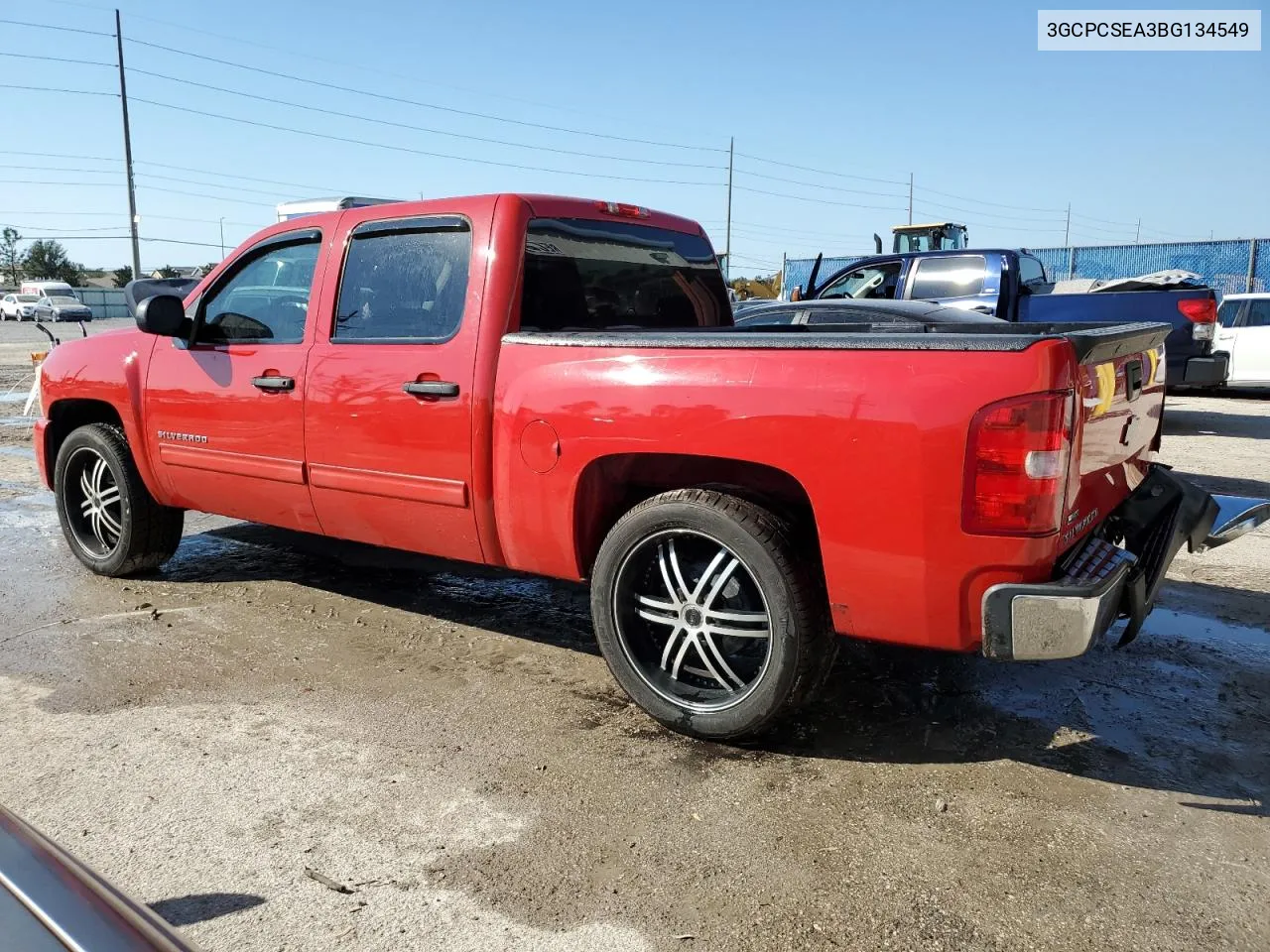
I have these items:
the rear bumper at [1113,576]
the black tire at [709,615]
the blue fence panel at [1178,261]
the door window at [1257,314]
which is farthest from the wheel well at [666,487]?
the blue fence panel at [1178,261]

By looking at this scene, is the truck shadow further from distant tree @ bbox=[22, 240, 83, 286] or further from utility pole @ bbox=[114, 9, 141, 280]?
distant tree @ bbox=[22, 240, 83, 286]

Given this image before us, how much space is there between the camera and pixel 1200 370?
37.1 feet

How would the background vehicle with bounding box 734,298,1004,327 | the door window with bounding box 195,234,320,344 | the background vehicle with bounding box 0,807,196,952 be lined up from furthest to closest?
1. the background vehicle with bounding box 734,298,1004,327
2. the door window with bounding box 195,234,320,344
3. the background vehicle with bounding box 0,807,196,952

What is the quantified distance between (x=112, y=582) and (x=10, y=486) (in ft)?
11.6

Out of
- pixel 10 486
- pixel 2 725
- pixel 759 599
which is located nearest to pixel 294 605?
pixel 2 725

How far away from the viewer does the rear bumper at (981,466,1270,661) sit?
2713 millimetres

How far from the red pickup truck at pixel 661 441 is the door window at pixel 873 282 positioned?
6575mm

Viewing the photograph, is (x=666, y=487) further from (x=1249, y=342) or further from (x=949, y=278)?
(x=1249, y=342)

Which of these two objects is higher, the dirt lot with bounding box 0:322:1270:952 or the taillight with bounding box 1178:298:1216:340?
the taillight with bounding box 1178:298:1216:340

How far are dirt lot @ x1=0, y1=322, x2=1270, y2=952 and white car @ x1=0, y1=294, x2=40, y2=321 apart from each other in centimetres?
5877

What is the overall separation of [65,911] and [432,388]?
291cm

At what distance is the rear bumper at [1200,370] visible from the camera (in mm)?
11281

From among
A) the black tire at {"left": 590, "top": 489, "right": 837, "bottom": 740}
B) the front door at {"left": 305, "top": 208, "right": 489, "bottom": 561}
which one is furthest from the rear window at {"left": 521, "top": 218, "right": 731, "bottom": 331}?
the black tire at {"left": 590, "top": 489, "right": 837, "bottom": 740}

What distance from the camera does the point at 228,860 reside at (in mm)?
2664
